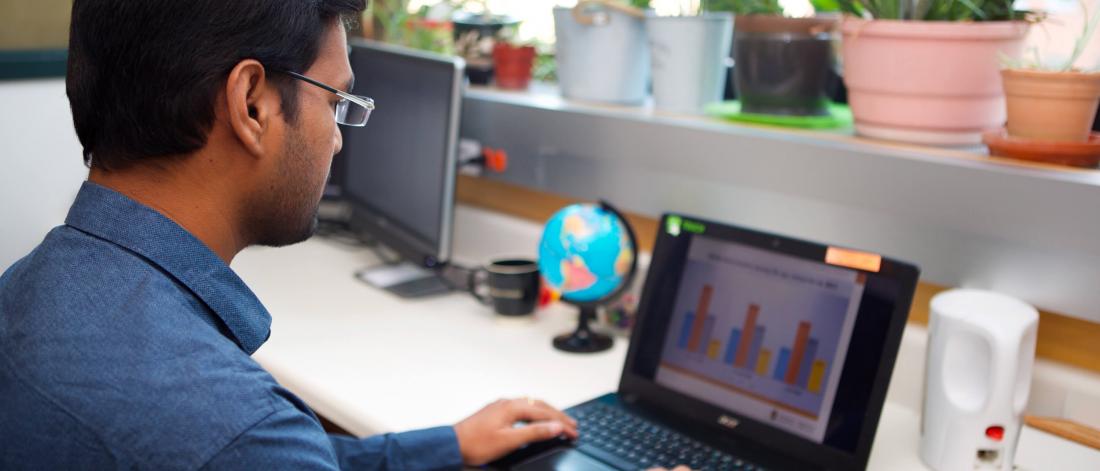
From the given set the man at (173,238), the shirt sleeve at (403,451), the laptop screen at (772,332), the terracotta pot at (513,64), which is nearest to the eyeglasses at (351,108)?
the man at (173,238)

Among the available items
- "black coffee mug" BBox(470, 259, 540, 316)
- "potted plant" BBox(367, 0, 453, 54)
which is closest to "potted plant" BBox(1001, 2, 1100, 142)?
"black coffee mug" BBox(470, 259, 540, 316)

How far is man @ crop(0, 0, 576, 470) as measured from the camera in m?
0.76

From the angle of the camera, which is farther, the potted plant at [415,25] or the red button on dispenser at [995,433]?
the potted plant at [415,25]

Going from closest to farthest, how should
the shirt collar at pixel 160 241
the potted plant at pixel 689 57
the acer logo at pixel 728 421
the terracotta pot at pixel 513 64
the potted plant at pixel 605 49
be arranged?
the shirt collar at pixel 160 241 → the acer logo at pixel 728 421 → the potted plant at pixel 689 57 → the potted plant at pixel 605 49 → the terracotta pot at pixel 513 64

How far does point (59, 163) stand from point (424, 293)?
42.7 inches

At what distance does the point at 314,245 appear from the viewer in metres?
2.20

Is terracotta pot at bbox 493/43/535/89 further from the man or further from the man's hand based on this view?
the man

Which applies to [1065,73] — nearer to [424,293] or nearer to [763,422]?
[763,422]

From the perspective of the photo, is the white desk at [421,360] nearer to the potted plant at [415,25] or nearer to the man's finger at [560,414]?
the man's finger at [560,414]

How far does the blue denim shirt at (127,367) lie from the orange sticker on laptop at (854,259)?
68 cm

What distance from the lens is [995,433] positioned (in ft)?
3.94

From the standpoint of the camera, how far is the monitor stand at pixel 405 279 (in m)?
1.88

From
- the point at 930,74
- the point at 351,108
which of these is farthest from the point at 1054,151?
the point at 351,108

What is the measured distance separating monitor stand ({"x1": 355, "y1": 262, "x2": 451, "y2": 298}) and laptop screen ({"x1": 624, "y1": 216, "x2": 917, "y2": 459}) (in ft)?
1.88
